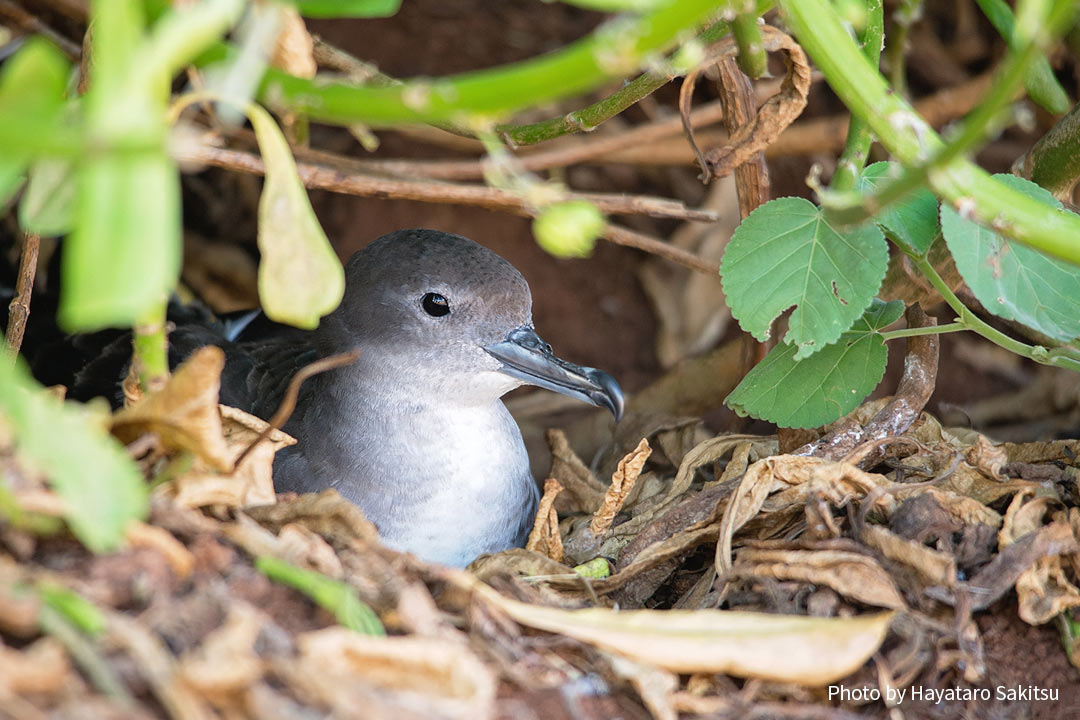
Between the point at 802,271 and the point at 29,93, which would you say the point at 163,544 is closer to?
the point at 29,93

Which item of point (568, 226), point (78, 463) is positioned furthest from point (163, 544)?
point (568, 226)

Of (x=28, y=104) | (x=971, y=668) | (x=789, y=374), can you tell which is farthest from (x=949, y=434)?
(x=28, y=104)

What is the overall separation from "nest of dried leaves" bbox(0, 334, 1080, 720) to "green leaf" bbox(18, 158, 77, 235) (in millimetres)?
254

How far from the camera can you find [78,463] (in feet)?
3.75

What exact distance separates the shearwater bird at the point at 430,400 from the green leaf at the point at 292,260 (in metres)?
1.16

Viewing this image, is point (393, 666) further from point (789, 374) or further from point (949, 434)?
point (949, 434)

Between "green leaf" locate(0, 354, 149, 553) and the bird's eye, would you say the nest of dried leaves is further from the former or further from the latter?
the bird's eye

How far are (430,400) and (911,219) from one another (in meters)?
1.18

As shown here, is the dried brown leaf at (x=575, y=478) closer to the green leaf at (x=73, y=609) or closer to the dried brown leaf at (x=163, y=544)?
the dried brown leaf at (x=163, y=544)

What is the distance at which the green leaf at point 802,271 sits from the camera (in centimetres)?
207

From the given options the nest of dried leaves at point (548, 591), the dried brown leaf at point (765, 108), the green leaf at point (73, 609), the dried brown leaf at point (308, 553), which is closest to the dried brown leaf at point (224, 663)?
the nest of dried leaves at point (548, 591)

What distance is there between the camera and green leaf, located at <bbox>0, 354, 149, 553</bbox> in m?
1.13

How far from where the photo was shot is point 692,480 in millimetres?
2564

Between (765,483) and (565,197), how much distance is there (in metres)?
0.83
